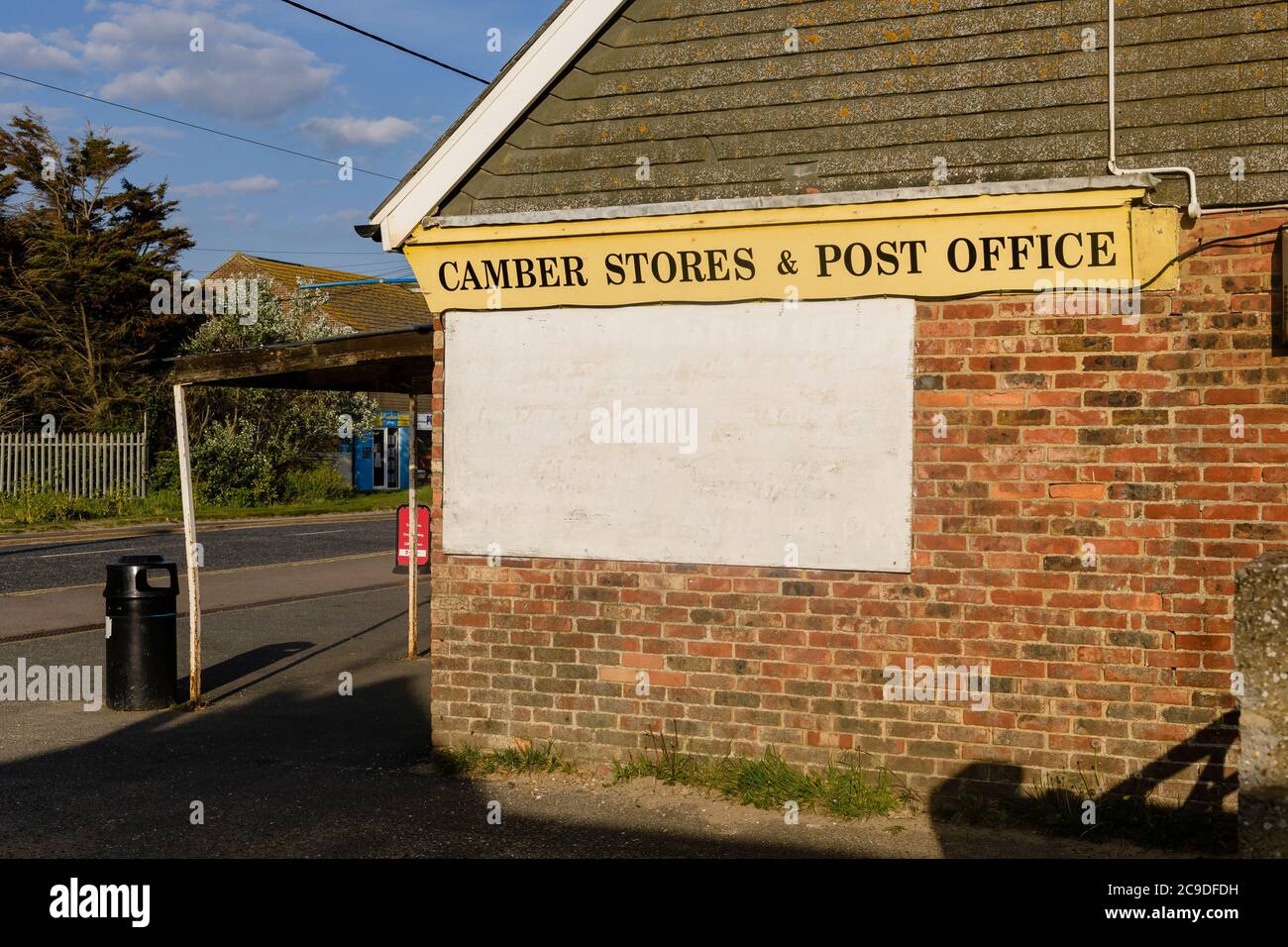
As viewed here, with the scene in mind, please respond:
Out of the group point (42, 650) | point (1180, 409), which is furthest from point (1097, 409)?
point (42, 650)

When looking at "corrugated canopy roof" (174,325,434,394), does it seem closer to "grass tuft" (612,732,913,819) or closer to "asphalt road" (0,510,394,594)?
"grass tuft" (612,732,913,819)

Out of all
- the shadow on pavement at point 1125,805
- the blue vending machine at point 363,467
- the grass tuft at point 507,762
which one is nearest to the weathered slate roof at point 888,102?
the shadow on pavement at point 1125,805

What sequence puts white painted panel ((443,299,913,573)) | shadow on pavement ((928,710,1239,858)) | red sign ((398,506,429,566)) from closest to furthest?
shadow on pavement ((928,710,1239,858)) < white painted panel ((443,299,913,573)) < red sign ((398,506,429,566))

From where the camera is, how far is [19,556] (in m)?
20.1

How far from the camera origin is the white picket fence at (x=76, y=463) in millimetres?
27984

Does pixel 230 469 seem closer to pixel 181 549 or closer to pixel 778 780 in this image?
pixel 181 549

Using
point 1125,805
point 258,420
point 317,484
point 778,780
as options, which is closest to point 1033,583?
point 1125,805

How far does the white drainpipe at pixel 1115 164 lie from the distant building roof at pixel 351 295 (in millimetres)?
36574

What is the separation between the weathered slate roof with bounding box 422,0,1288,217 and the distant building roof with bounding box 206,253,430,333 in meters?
34.7

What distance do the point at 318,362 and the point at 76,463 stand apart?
76.6 ft

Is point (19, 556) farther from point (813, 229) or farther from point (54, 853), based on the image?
point (813, 229)

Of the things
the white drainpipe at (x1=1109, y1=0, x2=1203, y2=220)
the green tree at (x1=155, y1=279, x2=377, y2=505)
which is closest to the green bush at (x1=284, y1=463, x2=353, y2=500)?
the green tree at (x1=155, y1=279, x2=377, y2=505)

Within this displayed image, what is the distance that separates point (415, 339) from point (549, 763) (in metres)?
2.92

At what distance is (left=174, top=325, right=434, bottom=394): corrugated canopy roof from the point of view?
27.4 feet
